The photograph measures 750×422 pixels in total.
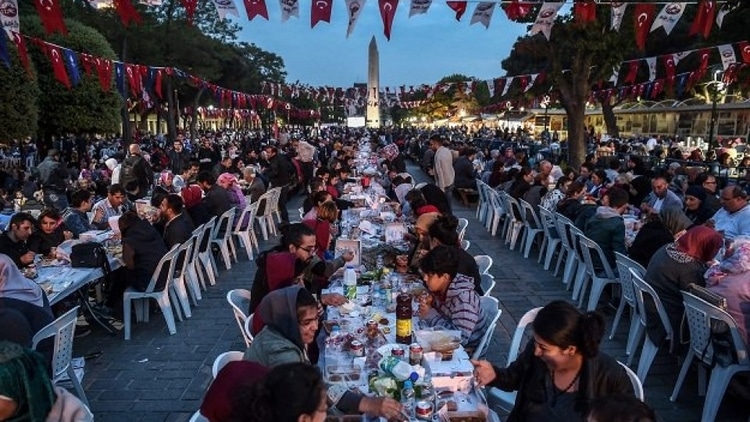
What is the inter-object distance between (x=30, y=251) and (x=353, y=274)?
3.30 meters

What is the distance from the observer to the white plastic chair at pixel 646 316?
15.0 feet

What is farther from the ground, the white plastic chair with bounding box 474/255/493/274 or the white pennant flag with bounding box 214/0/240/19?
the white pennant flag with bounding box 214/0/240/19

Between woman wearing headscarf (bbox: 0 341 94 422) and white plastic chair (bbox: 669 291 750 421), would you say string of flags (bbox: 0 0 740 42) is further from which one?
white plastic chair (bbox: 669 291 750 421)

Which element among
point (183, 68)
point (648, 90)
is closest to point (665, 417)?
point (648, 90)

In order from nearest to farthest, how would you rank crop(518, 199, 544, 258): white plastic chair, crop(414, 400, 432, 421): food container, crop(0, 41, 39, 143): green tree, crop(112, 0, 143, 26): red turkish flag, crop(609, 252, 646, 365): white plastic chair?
1. crop(414, 400, 432, 421): food container
2. crop(609, 252, 646, 365): white plastic chair
3. crop(112, 0, 143, 26): red turkish flag
4. crop(518, 199, 544, 258): white plastic chair
5. crop(0, 41, 39, 143): green tree

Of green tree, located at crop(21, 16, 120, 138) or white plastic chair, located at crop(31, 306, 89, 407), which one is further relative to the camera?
green tree, located at crop(21, 16, 120, 138)

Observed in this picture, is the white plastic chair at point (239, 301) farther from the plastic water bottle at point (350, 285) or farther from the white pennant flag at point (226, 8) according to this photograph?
the white pennant flag at point (226, 8)

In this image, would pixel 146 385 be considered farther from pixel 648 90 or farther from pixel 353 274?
pixel 648 90

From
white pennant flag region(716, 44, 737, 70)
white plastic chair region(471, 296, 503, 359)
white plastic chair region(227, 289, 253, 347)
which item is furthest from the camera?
white pennant flag region(716, 44, 737, 70)

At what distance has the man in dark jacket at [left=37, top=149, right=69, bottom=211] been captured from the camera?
1216cm

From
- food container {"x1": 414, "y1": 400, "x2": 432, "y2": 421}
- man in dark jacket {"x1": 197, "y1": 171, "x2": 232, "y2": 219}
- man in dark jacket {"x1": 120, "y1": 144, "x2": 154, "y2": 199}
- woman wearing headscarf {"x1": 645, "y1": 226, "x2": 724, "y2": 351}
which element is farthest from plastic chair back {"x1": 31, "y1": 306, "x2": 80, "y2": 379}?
man in dark jacket {"x1": 120, "y1": 144, "x2": 154, "y2": 199}

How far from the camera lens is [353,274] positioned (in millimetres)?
4680

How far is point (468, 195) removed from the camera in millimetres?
14695

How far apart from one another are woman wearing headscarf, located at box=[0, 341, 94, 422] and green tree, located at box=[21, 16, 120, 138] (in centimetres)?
1967
